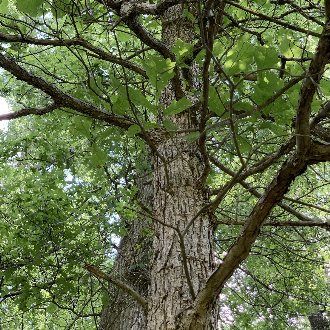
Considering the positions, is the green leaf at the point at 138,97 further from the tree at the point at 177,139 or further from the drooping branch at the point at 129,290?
the drooping branch at the point at 129,290

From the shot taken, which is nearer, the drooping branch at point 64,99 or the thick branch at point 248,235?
the thick branch at point 248,235

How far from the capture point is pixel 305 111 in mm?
1146

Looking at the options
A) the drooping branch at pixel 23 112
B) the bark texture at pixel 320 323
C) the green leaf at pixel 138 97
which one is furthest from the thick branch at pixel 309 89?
the bark texture at pixel 320 323

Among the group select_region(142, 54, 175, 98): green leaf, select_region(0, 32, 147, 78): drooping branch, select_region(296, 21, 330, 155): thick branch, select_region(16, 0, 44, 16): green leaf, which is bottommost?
select_region(296, 21, 330, 155): thick branch

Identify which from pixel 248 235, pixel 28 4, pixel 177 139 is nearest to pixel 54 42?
pixel 177 139

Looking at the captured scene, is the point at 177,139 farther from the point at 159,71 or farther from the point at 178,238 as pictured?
the point at 159,71

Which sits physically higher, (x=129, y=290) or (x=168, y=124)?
(x=168, y=124)

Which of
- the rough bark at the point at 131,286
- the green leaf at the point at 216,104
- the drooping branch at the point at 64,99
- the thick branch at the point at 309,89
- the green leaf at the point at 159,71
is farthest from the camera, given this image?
the rough bark at the point at 131,286

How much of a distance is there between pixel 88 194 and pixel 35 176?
608mm

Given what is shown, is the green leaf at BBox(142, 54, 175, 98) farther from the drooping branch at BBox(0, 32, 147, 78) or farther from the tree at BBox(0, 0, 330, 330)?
A: the drooping branch at BBox(0, 32, 147, 78)

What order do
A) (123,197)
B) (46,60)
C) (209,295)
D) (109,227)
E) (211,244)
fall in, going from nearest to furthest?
(209,295)
(211,244)
(123,197)
(109,227)
(46,60)

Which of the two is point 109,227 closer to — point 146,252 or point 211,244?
point 146,252

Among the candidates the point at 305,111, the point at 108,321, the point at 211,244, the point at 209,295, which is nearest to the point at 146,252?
the point at 108,321

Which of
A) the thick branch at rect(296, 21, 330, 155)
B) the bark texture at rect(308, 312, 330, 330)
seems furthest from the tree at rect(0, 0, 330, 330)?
the bark texture at rect(308, 312, 330, 330)
